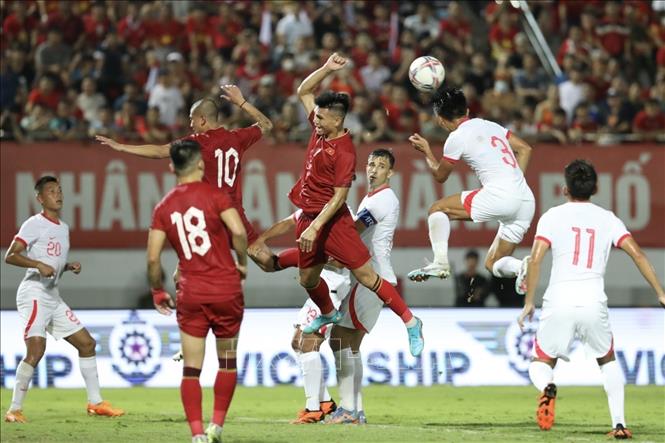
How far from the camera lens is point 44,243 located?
44.3 ft

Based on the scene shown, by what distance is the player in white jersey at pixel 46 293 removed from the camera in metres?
13.4

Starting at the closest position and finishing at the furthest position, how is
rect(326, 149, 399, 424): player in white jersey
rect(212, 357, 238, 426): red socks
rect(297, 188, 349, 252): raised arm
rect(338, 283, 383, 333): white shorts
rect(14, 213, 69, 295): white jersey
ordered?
rect(212, 357, 238, 426): red socks
rect(297, 188, 349, 252): raised arm
rect(326, 149, 399, 424): player in white jersey
rect(338, 283, 383, 333): white shorts
rect(14, 213, 69, 295): white jersey

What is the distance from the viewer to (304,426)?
12180 mm

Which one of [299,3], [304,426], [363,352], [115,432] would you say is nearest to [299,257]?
[304,426]

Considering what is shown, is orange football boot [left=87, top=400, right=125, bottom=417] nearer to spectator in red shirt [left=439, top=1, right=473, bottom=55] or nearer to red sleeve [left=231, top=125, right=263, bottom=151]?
red sleeve [left=231, top=125, right=263, bottom=151]

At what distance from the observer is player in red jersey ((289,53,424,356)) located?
11.9m

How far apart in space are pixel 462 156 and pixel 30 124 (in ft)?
27.8

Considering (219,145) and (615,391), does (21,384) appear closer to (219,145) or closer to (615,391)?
(219,145)

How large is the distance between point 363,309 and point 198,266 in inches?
124

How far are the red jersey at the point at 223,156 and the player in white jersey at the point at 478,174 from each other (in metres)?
1.71

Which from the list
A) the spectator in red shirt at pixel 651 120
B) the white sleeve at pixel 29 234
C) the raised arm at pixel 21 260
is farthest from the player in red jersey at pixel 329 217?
the spectator in red shirt at pixel 651 120

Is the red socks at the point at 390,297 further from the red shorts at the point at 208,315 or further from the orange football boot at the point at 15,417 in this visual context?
the orange football boot at the point at 15,417

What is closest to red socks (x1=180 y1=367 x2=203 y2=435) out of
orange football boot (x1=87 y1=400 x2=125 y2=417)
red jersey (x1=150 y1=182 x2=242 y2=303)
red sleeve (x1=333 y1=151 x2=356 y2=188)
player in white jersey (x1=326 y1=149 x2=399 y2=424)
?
red jersey (x1=150 y1=182 x2=242 y2=303)

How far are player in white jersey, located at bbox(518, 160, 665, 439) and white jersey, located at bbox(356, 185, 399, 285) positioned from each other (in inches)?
86.3
